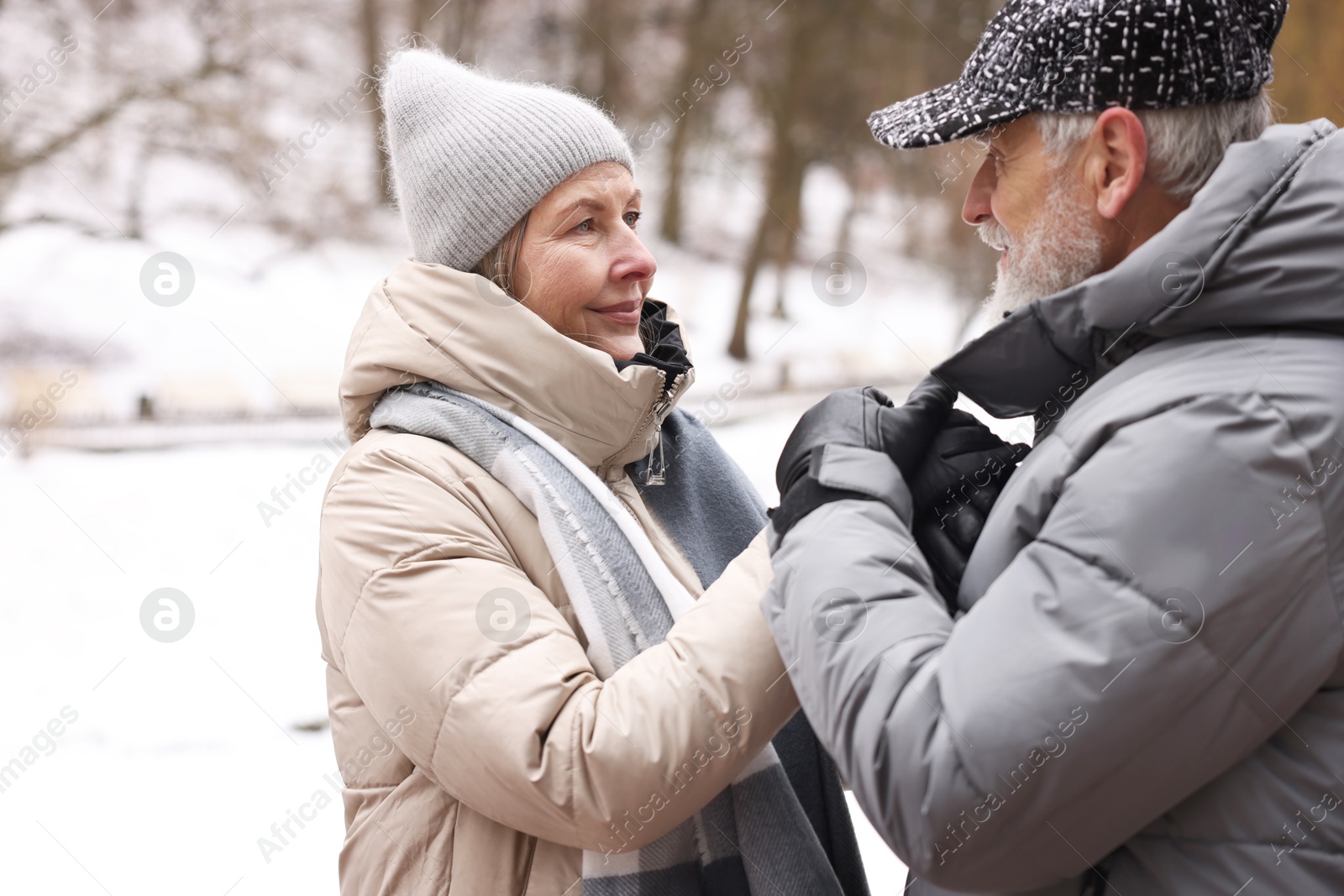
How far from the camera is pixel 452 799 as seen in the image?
1.43m

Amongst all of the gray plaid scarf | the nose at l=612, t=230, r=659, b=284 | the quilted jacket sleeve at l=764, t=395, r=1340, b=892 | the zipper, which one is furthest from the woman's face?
the quilted jacket sleeve at l=764, t=395, r=1340, b=892

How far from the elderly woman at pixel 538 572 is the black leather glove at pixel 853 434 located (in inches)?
5.6

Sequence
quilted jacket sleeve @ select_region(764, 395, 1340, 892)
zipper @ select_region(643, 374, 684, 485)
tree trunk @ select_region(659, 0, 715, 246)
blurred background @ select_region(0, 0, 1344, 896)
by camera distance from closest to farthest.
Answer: quilted jacket sleeve @ select_region(764, 395, 1340, 892)
zipper @ select_region(643, 374, 684, 485)
blurred background @ select_region(0, 0, 1344, 896)
tree trunk @ select_region(659, 0, 715, 246)

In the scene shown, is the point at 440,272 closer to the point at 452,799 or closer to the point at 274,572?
the point at 452,799

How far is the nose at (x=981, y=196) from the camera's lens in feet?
4.50

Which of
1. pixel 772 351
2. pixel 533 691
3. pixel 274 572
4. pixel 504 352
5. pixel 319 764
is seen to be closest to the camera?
pixel 533 691

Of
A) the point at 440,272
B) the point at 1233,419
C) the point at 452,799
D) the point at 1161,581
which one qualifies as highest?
the point at 440,272

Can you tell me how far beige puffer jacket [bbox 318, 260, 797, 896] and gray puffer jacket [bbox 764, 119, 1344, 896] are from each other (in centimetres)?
25

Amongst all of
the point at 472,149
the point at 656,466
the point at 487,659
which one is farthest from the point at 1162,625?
the point at 472,149

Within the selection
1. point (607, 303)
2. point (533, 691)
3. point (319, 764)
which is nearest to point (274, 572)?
point (319, 764)

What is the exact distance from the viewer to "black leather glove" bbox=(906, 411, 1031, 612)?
124cm

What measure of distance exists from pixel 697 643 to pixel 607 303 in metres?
0.71

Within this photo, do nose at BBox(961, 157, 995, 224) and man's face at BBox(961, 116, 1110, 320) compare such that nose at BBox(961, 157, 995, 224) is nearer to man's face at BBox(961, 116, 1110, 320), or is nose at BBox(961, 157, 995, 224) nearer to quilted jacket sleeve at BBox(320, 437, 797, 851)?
man's face at BBox(961, 116, 1110, 320)

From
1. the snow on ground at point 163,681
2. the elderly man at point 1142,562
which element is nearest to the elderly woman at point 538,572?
the elderly man at point 1142,562
